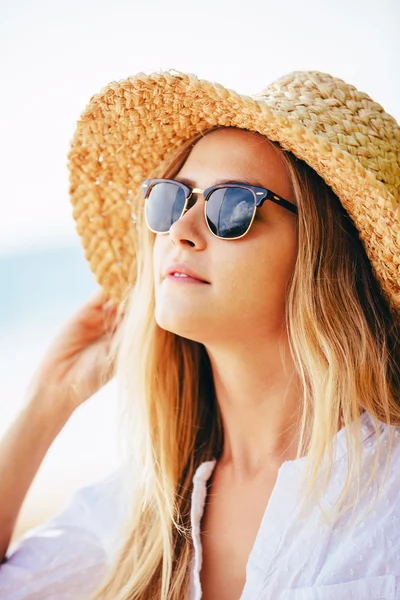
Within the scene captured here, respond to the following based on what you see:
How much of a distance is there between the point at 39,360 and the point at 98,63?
772 centimetres

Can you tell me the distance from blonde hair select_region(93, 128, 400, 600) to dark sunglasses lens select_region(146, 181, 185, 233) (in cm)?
18

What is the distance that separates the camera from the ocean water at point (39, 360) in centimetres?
613

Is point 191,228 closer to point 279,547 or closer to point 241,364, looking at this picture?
point 241,364

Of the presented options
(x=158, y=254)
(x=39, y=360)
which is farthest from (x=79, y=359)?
(x=158, y=254)

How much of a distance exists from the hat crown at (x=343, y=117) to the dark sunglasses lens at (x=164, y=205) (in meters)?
0.37

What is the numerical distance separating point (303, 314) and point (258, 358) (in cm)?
23

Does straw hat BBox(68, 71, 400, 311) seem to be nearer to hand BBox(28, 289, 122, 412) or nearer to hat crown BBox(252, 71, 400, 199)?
hat crown BBox(252, 71, 400, 199)

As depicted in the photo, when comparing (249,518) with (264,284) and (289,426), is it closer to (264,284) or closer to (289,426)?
(289,426)

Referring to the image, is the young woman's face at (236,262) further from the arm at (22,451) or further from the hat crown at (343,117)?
the arm at (22,451)

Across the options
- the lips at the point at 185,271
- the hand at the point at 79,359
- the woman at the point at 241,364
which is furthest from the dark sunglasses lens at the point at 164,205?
the hand at the point at 79,359

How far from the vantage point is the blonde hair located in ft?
5.87

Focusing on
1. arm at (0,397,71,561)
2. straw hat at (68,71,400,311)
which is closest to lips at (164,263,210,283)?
straw hat at (68,71,400,311)

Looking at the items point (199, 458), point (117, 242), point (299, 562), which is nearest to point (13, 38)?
point (117, 242)

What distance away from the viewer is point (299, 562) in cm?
164
